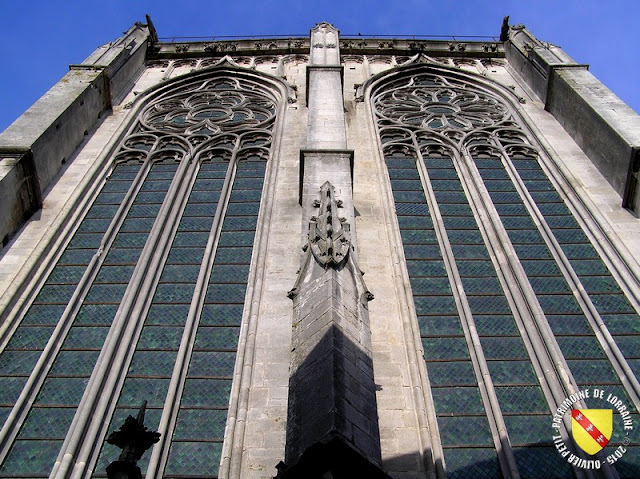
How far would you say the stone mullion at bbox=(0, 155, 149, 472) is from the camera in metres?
9.79

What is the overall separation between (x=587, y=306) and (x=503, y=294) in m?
1.32

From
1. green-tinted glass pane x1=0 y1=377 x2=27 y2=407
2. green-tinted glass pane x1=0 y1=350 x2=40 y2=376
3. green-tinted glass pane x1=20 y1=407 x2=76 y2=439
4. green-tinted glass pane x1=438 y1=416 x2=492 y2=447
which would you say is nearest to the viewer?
green-tinted glass pane x1=438 y1=416 x2=492 y2=447

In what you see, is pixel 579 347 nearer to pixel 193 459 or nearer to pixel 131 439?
pixel 193 459

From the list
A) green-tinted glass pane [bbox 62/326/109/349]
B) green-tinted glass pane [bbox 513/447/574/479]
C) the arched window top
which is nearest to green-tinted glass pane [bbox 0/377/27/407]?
green-tinted glass pane [bbox 62/326/109/349]

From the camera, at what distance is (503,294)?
12.3 m

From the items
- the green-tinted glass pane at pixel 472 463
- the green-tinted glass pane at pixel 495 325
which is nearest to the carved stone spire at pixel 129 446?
the green-tinted glass pane at pixel 472 463

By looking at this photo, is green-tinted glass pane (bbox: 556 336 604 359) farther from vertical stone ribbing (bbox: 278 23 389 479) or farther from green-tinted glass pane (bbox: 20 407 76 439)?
green-tinted glass pane (bbox: 20 407 76 439)

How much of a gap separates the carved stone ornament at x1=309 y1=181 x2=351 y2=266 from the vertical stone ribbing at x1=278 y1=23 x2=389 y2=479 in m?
0.01

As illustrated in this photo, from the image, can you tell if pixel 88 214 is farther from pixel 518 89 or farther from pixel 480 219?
pixel 518 89

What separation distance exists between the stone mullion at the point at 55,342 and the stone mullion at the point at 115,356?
2.42 ft

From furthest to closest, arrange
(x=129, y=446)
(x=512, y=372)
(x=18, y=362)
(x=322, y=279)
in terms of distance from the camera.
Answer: (x=18, y=362), (x=512, y=372), (x=322, y=279), (x=129, y=446)

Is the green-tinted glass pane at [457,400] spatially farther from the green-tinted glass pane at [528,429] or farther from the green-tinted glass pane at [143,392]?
the green-tinted glass pane at [143,392]

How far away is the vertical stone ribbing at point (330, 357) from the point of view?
5762mm

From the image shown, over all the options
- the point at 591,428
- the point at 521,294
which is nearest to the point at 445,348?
the point at 521,294
